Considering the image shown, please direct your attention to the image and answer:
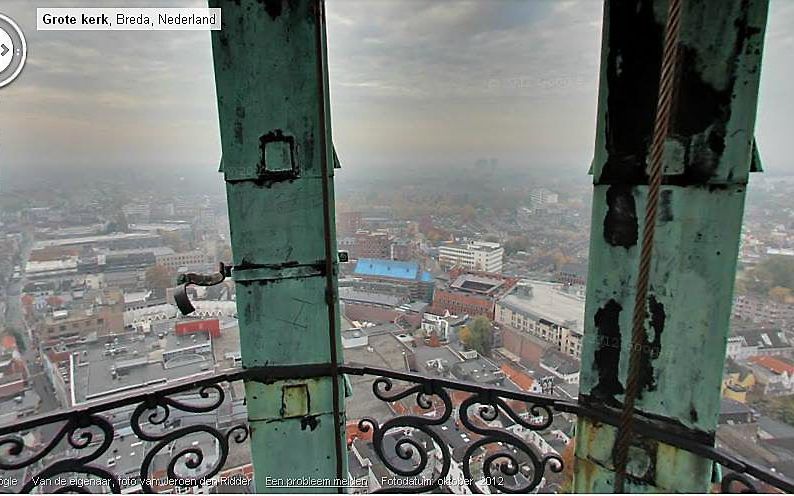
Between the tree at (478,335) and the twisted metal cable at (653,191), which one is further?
the tree at (478,335)

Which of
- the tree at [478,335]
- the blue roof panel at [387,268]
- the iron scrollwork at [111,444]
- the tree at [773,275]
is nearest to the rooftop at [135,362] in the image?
the iron scrollwork at [111,444]

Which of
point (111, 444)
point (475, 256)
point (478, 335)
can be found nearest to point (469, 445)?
point (478, 335)

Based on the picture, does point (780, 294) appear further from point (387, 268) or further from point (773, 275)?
point (387, 268)

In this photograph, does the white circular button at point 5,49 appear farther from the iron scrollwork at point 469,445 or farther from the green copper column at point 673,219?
the green copper column at point 673,219

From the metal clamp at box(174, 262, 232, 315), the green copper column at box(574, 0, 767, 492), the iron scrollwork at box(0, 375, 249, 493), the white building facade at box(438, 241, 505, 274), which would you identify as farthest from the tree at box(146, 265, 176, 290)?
the green copper column at box(574, 0, 767, 492)

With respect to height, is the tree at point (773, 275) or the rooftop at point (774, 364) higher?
the tree at point (773, 275)

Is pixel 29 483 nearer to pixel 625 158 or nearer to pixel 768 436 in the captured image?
pixel 625 158

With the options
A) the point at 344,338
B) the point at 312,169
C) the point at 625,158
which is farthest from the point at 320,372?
the point at 625,158
